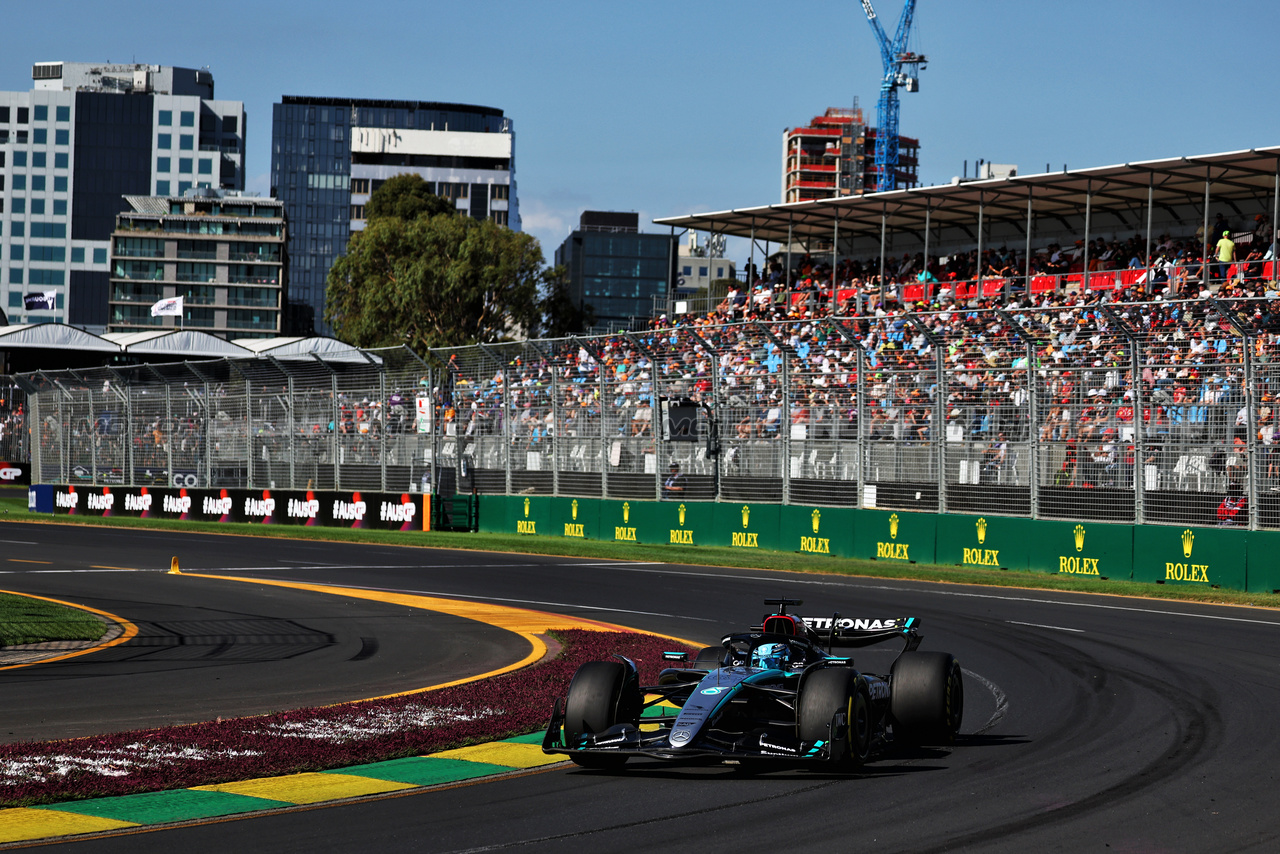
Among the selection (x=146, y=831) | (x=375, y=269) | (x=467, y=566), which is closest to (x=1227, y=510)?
(x=467, y=566)

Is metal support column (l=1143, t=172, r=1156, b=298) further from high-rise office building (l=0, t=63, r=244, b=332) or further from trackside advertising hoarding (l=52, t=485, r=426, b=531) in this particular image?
high-rise office building (l=0, t=63, r=244, b=332)

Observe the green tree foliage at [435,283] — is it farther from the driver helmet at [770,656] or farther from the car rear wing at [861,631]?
the driver helmet at [770,656]

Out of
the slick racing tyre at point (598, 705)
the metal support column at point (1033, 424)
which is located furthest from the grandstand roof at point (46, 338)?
→ the slick racing tyre at point (598, 705)

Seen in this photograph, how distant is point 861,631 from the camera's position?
9633 mm

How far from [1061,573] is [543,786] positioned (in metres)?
17.1

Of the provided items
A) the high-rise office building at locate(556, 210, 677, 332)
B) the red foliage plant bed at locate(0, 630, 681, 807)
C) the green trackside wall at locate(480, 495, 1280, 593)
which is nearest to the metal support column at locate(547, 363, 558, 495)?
the green trackside wall at locate(480, 495, 1280, 593)

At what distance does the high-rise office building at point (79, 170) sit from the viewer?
15412 centimetres

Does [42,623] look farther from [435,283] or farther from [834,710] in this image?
[435,283]

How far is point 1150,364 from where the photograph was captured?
70.7 ft

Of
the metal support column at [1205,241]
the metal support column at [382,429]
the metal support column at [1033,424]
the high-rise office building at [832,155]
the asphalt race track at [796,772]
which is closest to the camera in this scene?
the asphalt race track at [796,772]

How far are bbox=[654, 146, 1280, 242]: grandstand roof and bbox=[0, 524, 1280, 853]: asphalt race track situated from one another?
17885 mm

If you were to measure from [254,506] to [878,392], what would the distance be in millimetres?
18881

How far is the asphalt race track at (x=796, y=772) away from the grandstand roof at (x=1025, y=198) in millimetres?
17885

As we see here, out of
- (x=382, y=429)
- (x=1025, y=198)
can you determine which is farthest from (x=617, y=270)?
(x=382, y=429)
